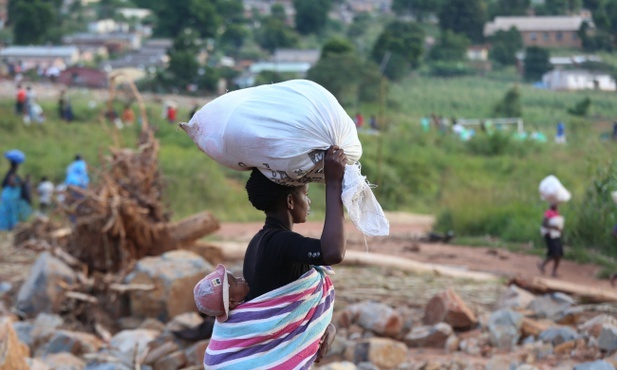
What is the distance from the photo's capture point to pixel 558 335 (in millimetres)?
6613

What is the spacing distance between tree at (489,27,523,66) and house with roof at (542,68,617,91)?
28.0ft

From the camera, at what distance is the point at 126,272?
863 cm

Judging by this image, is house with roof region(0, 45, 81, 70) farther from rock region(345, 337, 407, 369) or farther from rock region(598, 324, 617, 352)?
rock region(598, 324, 617, 352)

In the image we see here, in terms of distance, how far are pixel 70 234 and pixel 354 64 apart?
2158cm

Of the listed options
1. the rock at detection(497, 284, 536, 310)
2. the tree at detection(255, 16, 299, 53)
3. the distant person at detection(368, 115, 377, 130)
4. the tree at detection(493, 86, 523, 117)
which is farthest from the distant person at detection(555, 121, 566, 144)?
the tree at detection(255, 16, 299, 53)

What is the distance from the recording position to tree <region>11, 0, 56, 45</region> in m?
56.0

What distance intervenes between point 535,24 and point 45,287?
41.6 metres

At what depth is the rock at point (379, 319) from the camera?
23.5ft

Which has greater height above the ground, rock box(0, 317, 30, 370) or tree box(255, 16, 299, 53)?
rock box(0, 317, 30, 370)

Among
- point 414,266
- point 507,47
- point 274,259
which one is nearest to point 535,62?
point 507,47

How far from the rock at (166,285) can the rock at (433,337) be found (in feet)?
6.28

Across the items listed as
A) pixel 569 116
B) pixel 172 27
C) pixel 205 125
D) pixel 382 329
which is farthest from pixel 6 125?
pixel 172 27

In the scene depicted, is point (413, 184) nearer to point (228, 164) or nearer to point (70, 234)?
point (70, 234)

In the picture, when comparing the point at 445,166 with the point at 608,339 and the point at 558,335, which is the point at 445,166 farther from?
the point at 608,339
